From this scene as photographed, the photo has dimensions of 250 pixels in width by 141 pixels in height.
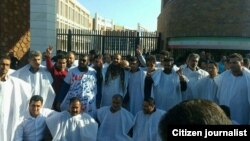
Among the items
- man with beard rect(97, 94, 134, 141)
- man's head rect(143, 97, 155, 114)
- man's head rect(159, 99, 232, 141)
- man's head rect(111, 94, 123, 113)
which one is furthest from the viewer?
man with beard rect(97, 94, 134, 141)

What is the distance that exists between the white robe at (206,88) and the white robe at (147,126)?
36.7 inches

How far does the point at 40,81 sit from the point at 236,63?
3135mm

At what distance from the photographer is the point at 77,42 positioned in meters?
18.3

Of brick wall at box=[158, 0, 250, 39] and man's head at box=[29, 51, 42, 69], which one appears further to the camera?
brick wall at box=[158, 0, 250, 39]

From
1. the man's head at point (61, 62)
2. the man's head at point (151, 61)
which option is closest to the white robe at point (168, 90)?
the man's head at point (151, 61)

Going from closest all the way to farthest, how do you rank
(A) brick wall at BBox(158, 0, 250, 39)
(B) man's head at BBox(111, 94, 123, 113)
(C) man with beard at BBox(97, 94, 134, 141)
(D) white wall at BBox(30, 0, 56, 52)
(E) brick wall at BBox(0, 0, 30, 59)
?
(B) man's head at BBox(111, 94, 123, 113) < (C) man with beard at BBox(97, 94, 134, 141) < (E) brick wall at BBox(0, 0, 30, 59) < (D) white wall at BBox(30, 0, 56, 52) < (A) brick wall at BBox(158, 0, 250, 39)

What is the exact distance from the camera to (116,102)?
6934 millimetres

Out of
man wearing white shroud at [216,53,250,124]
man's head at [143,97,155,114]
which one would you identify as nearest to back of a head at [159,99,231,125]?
man wearing white shroud at [216,53,250,124]

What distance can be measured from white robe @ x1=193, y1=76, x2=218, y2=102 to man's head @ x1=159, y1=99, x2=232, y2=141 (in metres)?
5.75

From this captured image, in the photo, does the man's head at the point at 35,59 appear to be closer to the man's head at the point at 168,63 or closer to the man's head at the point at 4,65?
A: the man's head at the point at 4,65

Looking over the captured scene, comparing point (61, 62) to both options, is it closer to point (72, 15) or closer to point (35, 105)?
point (35, 105)

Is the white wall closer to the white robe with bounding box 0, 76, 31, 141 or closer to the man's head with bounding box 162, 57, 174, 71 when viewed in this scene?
the man's head with bounding box 162, 57, 174, 71

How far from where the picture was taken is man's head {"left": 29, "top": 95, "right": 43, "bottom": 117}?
6266mm

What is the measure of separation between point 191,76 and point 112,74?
144 centimetres
